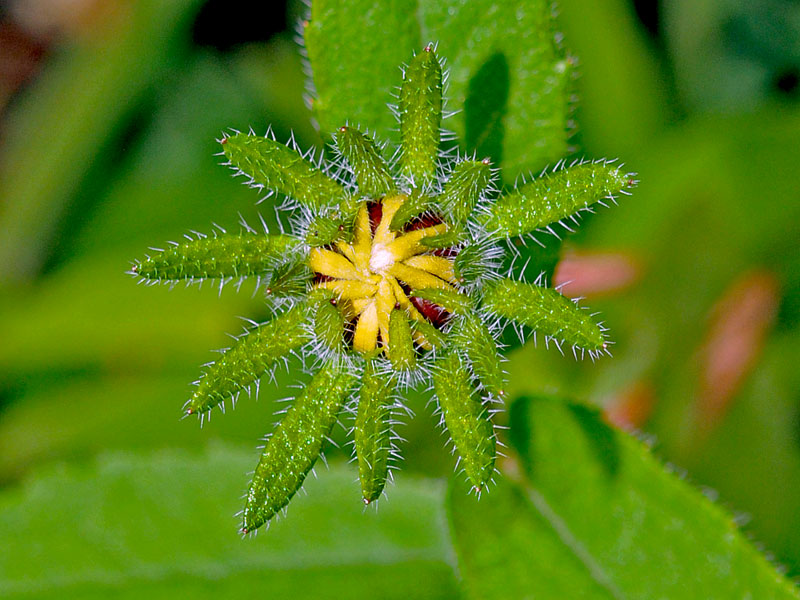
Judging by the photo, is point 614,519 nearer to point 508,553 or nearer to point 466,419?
point 508,553

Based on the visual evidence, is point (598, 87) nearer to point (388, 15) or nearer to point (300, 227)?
point (388, 15)

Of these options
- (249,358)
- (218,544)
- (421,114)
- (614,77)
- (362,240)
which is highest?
(614,77)

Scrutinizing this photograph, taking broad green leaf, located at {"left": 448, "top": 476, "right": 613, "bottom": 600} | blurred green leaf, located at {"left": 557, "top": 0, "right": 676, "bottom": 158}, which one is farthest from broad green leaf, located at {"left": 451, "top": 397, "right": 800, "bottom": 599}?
blurred green leaf, located at {"left": 557, "top": 0, "right": 676, "bottom": 158}

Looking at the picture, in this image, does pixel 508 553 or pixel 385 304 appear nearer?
pixel 385 304

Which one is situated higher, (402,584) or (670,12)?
(670,12)

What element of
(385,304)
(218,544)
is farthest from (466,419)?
(218,544)

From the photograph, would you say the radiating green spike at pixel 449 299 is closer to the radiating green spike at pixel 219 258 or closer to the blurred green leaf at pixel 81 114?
the radiating green spike at pixel 219 258

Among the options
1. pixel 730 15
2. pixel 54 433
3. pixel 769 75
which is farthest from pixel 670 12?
pixel 54 433
